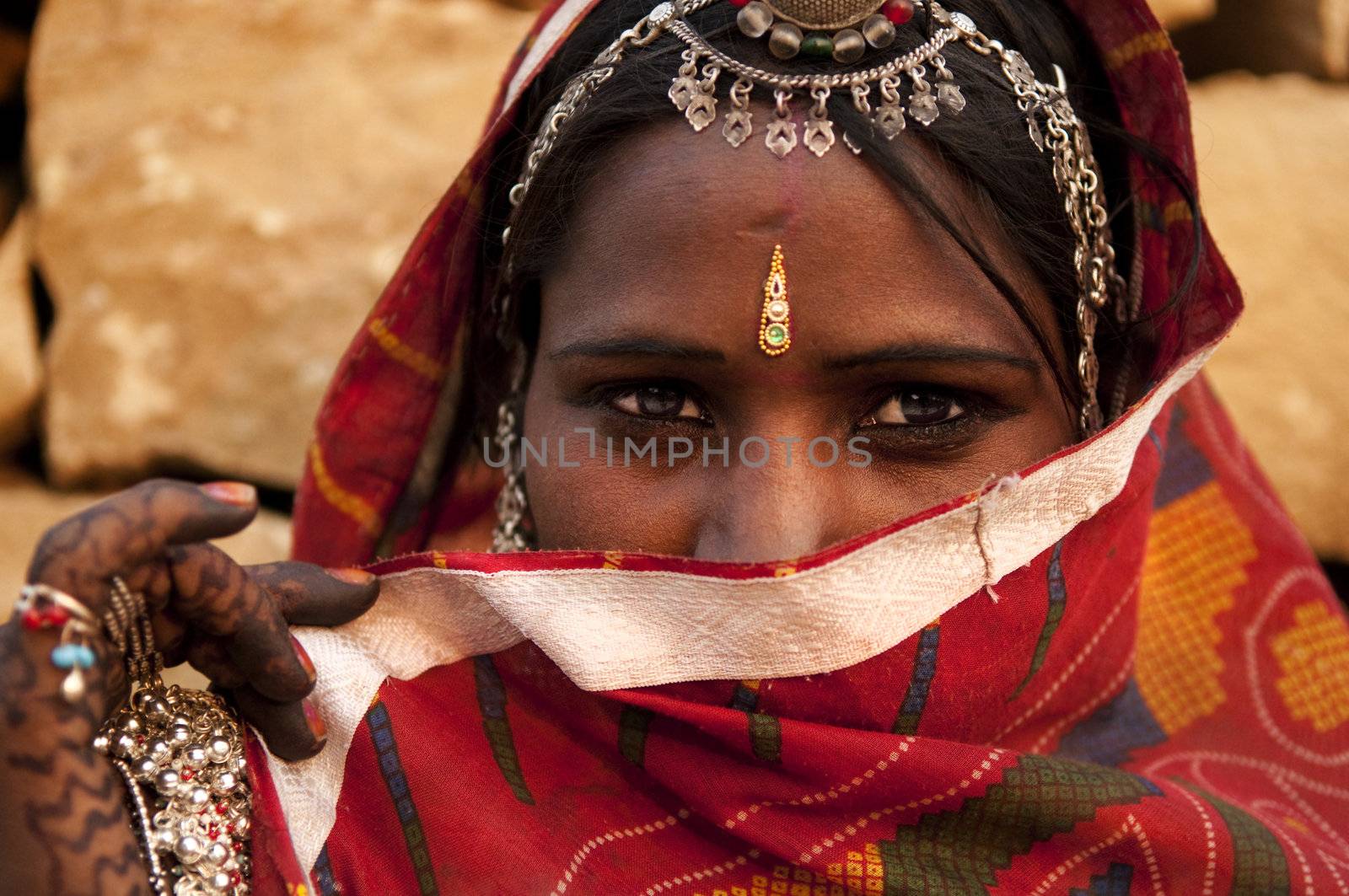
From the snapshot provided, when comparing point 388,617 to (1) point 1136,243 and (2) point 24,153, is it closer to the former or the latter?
(1) point 1136,243

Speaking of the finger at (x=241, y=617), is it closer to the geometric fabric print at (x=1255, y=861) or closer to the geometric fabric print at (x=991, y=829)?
the geometric fabric print at (x=991, y=829)

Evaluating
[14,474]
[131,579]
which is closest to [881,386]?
[131,579]

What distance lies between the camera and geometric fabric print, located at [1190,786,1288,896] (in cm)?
133

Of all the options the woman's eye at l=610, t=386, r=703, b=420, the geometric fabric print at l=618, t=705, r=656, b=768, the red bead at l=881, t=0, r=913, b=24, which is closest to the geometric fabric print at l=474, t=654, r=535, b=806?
the geometric fabric print at l=618, t=705, r=656, b=768

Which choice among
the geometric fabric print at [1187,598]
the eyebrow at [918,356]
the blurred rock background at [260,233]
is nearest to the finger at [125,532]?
the eyebrow at [918,356]

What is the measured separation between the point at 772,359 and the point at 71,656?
69cm

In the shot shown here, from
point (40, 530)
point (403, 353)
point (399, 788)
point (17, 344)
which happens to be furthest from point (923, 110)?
point (17, 344)

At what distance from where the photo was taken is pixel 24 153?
265 cm

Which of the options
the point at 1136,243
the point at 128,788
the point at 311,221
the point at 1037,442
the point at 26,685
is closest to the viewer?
the point at 26,685

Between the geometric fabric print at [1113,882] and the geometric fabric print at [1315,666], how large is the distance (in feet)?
1.96

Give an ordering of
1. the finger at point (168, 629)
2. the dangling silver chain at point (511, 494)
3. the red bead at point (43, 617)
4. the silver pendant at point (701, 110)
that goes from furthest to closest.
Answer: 1. the dangling silver chain at point (511, 494)
2. the silver pendant at point (701, 110)
3. the finger at point (168, 629)
4. the red bead at point (43, 617)

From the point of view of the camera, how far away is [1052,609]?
51.5 inches

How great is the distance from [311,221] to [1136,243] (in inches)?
60.8

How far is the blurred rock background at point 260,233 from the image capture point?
7.78 ft
